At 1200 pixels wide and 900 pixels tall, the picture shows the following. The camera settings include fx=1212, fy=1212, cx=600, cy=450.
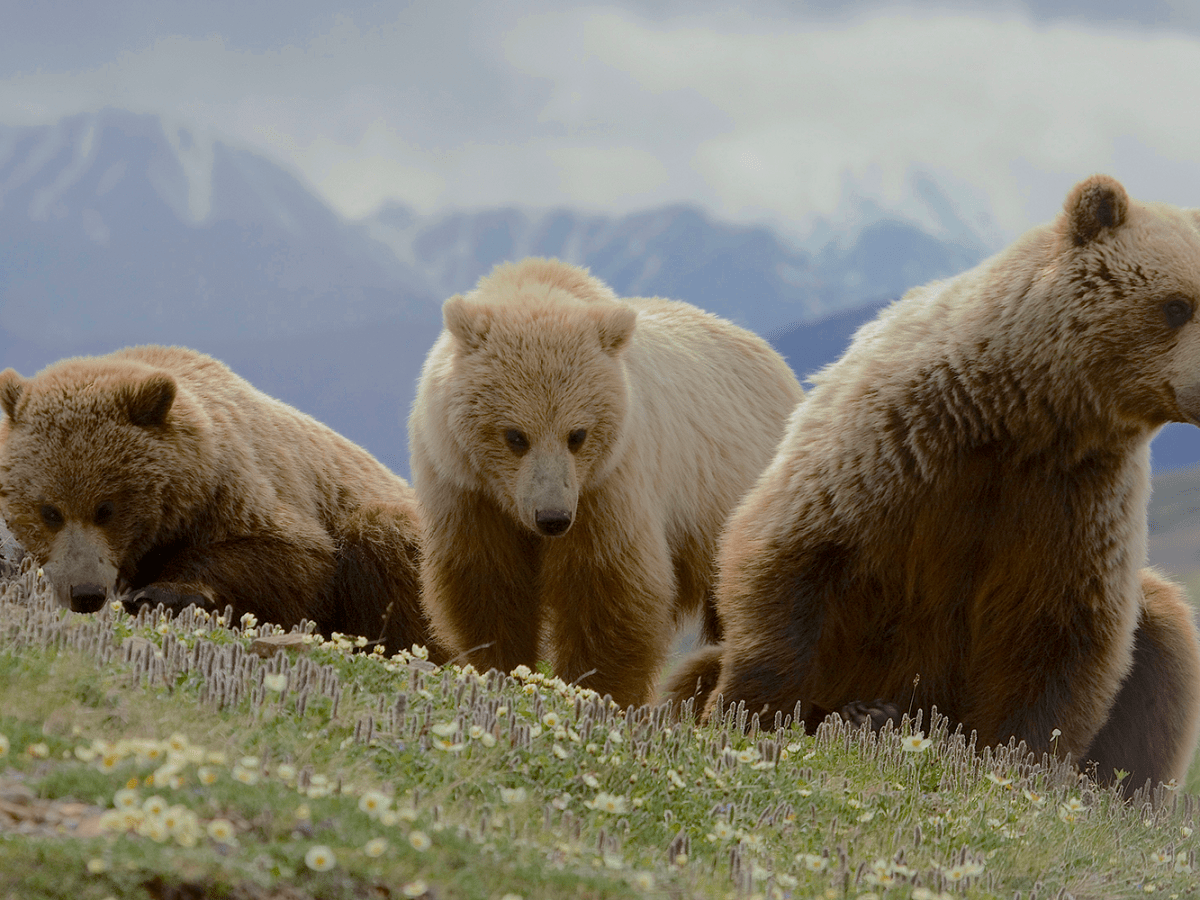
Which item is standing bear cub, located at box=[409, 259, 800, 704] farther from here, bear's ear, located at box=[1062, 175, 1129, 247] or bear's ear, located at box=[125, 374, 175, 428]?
bear's ear, located at box=[1062, 175, 1129, 247]

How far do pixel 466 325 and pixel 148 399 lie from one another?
181 cm

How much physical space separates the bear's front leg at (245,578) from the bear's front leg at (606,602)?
1.55m

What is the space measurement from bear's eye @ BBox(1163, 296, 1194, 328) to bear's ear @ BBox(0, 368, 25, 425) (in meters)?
5.72

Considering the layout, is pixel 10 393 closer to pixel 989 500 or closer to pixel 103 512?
pixel 103 512

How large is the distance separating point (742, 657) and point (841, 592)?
57 centimetres

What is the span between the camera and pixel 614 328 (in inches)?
247

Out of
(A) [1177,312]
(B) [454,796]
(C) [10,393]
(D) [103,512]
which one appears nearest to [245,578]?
(D) [103,512]

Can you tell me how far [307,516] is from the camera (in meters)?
7.36

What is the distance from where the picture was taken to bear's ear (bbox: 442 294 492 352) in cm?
620

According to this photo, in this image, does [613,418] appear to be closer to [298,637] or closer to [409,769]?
[298,637]

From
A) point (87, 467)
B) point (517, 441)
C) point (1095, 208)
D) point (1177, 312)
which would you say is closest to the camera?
point (1177, 312)

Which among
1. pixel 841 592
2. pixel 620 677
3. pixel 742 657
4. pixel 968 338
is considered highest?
pixel 968 338

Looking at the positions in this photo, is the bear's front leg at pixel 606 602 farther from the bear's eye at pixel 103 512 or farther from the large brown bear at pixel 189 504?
the bear's eye at pixel 103 512

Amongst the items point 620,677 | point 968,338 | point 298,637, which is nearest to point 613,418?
point 620,677
